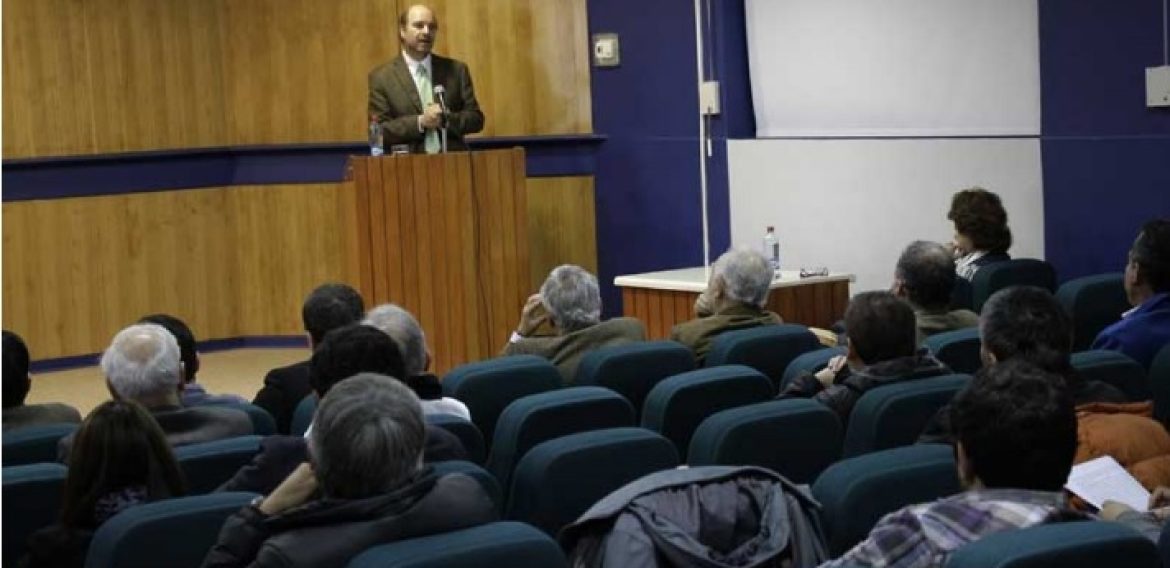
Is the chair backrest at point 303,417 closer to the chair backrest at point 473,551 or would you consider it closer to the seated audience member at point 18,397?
the seated audience member at point 18,397

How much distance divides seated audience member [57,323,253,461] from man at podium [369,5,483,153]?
3.81m

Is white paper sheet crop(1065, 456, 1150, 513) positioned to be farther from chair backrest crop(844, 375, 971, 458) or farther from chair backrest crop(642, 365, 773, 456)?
chair backrest crop(642, 365, 773, 456)

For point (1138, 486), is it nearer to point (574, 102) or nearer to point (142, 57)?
point (574, 102)

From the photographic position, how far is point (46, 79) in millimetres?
9180

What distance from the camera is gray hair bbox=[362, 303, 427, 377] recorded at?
14.8ft

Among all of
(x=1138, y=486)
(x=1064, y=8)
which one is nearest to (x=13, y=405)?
(x=1138, y=486)

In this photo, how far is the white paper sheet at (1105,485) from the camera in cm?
342

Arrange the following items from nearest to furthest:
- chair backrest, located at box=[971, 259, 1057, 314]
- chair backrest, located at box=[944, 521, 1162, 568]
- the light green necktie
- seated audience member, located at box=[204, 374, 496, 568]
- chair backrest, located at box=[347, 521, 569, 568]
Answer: chair backrest, located at box=[944, 521, 1162, 568] → chair backrest, located at box=[347, 521, 569, 568] → seated audience member, located at box=[204, 374, 496, 568] → chair backrest, located at box=[971, 259, 1057, 314] → the light green necktie

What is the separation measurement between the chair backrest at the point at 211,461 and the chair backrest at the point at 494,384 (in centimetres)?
98

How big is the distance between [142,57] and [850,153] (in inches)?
152

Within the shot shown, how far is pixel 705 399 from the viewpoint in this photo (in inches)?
A: 172

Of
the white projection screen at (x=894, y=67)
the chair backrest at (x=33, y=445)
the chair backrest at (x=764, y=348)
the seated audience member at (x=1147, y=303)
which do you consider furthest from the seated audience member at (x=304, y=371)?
the white projection screen at (x=894, y=67)

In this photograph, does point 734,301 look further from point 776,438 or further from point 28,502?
point 28,502

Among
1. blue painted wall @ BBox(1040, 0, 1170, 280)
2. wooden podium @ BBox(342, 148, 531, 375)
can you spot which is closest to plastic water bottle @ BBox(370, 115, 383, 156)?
wooden podium @ BBox(342, 148, 531, 375)
